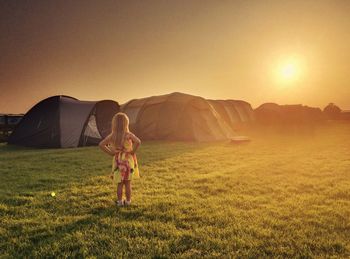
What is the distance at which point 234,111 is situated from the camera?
3962 cm

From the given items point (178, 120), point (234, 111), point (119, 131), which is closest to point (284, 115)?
point (234, 111)

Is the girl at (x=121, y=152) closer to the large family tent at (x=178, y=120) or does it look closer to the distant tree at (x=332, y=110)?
the large family tent at (x=178, y=120)

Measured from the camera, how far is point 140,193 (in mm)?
6398

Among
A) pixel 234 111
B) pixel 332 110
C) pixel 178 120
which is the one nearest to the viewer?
pixel 178 120

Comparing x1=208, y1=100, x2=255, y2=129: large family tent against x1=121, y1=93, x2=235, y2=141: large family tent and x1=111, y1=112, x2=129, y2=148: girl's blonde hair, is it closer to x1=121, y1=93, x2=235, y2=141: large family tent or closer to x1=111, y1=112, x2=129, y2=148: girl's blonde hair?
x1=121, y1=93, x2=235, y2=141: large family tent

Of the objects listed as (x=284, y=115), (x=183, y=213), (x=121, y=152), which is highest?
(x=284, y=115)

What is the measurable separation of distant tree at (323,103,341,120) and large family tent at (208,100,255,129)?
16168 mm

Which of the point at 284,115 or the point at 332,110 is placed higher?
the point at 332,110

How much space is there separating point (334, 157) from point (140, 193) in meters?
8.69

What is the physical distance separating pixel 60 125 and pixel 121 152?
11.8 meters

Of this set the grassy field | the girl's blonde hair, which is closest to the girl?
the girl's blonde hair

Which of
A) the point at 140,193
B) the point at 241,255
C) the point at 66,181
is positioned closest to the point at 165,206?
the point at 140,193

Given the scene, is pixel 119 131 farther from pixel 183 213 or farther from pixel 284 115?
pixel 284 115

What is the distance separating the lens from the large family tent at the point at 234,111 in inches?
1412
